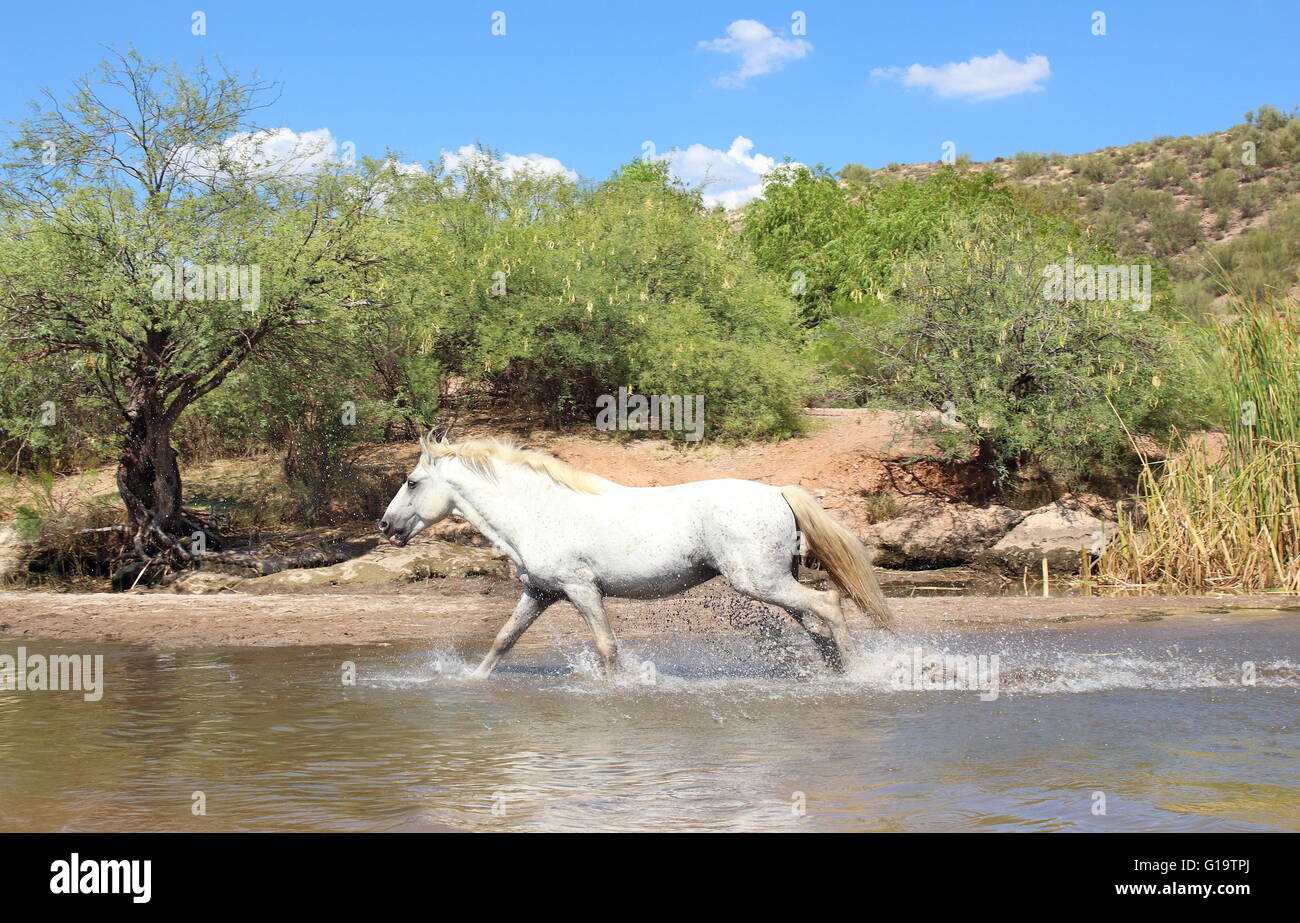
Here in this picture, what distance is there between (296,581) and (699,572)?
725cm

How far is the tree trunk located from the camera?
15.4 metres

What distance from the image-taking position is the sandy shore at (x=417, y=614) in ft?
38.3

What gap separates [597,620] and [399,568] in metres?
6.84

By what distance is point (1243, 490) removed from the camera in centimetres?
1343

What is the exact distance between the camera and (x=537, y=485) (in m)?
9.21

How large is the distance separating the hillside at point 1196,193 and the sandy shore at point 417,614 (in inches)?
1312

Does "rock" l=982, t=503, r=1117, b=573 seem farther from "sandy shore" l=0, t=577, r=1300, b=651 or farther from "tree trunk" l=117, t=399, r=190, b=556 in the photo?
"tree trunk" l=117, t=399, r=190, b=556

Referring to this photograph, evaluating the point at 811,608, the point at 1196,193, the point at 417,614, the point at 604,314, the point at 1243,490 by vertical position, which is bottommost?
the point at 417,614

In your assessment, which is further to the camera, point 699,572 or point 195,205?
point 195,205

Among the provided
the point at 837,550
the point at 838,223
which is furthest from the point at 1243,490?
the point at 838,223

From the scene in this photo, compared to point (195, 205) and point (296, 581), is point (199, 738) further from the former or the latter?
point (195, 205)

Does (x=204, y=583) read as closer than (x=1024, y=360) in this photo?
Yes

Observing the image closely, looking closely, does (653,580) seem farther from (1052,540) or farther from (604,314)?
(604,314)
